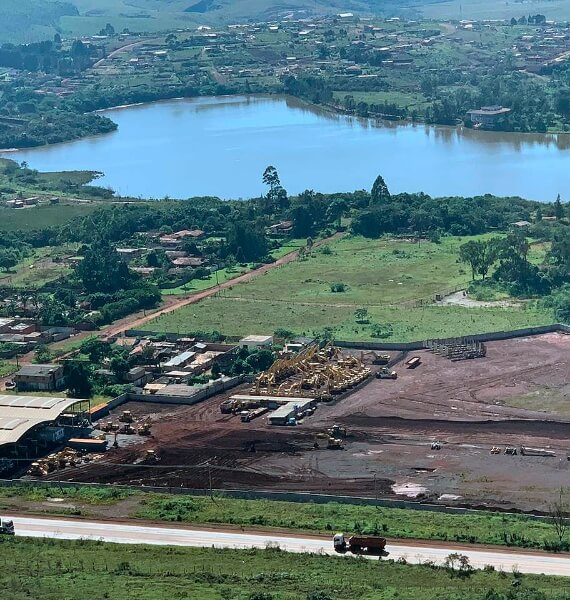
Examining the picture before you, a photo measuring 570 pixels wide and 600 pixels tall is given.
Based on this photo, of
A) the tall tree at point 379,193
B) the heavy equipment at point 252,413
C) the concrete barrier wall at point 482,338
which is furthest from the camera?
the tall tree at point 379,193

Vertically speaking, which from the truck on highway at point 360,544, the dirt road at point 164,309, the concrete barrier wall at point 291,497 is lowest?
the dirt road at point 164,309

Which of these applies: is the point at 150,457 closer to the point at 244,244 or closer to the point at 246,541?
the point at 246,541

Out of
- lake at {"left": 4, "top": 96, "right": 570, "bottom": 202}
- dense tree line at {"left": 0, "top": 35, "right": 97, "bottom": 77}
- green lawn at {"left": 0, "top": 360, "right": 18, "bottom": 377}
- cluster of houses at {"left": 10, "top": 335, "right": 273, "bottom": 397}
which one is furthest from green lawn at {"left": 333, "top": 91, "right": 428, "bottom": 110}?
green lawn at {"left": 0, "top": 360, "right": 18, "bottom": 377}

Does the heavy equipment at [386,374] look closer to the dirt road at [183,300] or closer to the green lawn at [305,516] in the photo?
the dirt road at [183,300]

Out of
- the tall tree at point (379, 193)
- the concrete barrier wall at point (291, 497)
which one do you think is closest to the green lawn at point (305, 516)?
the concrete barrier wall at point (291, 497)

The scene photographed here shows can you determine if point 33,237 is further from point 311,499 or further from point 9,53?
point 9,53

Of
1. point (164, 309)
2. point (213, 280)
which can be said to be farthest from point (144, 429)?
point (213, 280)

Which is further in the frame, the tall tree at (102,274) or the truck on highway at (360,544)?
the tall tree at (102,274)
